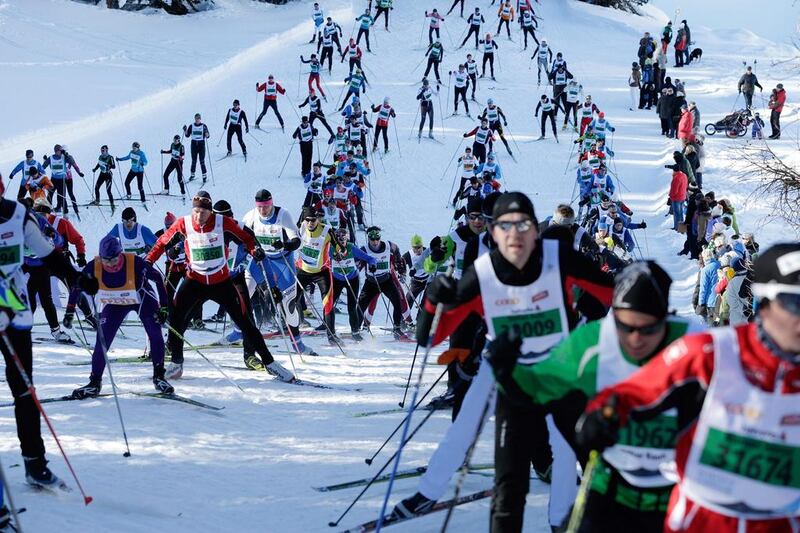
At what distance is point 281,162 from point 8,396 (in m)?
17.0

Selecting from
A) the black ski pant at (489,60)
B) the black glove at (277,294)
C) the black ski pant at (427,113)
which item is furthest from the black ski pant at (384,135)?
the black glove at (277,294)

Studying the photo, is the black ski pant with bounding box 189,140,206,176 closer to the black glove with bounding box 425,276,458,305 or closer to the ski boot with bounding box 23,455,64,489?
the ski boot with bounding box 23,455,64,489

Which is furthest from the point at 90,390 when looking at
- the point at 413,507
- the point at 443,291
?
the point at 443,291

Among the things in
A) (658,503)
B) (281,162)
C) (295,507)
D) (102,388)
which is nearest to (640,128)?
(281,162)

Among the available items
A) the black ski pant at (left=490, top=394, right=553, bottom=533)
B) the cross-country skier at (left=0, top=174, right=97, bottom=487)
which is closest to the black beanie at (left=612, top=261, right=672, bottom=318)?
the black ski pant at (left=490, top=394, right=553, bottom=533)

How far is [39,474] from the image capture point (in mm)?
5508

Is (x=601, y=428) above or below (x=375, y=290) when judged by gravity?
above

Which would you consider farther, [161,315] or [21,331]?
[161,315]

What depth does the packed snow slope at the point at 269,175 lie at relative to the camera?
5996 millimetres

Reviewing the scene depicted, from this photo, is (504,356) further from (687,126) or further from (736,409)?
(687,126)

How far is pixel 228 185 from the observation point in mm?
22891

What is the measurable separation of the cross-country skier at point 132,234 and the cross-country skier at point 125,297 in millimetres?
2877

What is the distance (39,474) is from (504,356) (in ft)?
11.7

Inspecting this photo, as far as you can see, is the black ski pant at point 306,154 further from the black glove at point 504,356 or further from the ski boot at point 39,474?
the black glove at point 504,356
